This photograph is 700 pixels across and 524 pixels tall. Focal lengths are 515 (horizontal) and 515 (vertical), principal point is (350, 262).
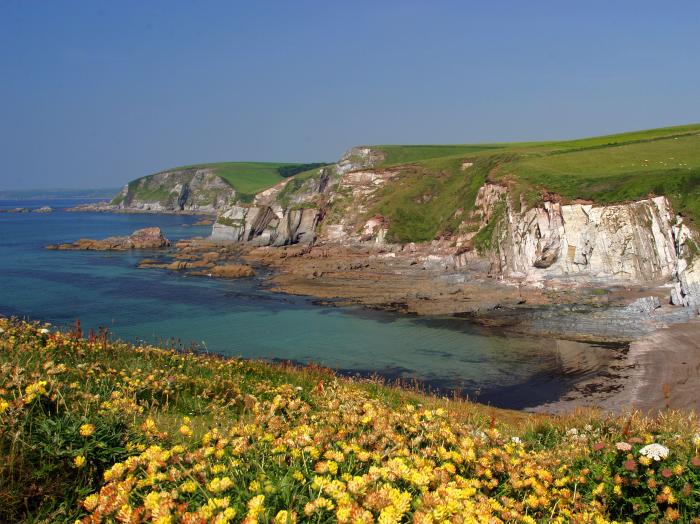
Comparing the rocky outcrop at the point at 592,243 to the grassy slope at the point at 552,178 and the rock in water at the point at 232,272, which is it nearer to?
the grassy slope at the point at 552,178

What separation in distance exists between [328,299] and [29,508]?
153ft

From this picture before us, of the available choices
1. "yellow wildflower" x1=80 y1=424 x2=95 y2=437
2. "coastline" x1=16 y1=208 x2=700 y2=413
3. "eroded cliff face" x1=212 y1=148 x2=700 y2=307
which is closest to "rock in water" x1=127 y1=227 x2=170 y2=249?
"coastline" x1=16 y1=208 x2=700 y2=413

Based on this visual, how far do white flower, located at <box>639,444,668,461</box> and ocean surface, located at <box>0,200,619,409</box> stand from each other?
519 inches

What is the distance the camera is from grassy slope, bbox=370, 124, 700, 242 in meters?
50.2

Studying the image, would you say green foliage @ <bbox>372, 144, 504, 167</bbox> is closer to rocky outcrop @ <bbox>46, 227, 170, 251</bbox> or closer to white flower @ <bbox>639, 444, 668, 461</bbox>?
rocky outcrop @ <bbox>46, 227, 170, 251</bbox>

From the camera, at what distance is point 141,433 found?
4.87 metres

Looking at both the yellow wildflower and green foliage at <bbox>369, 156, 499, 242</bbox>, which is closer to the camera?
the yellow wildflower

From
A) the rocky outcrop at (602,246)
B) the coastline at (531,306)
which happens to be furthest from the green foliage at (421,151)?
the rocky outcrop at (602,246)

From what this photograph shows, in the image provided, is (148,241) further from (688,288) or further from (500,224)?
(688,288)

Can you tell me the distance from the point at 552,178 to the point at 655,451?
57.3 m

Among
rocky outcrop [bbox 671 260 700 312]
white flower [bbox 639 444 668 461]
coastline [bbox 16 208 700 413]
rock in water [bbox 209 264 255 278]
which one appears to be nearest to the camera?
white flower [bbox 639 444 668 461]

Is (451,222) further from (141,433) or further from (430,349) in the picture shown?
(141,433)

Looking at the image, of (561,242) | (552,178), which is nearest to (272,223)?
(552,178)

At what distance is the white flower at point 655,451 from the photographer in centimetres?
541
